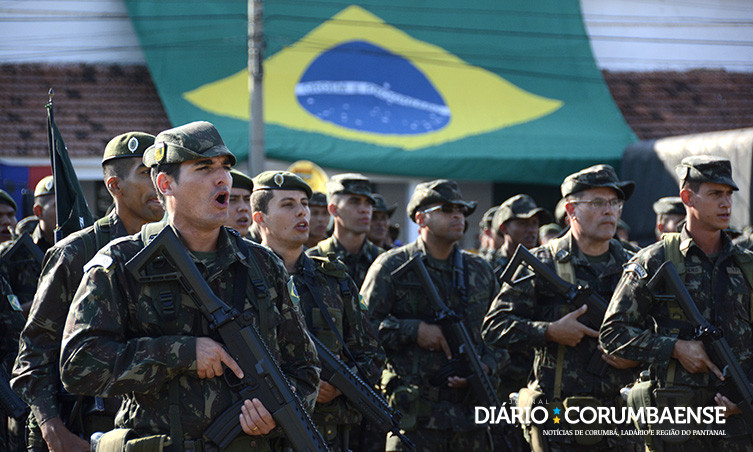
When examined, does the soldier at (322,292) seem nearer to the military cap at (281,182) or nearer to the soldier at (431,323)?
the military cap at (281,182)

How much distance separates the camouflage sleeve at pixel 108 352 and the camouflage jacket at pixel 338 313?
7.76 feet

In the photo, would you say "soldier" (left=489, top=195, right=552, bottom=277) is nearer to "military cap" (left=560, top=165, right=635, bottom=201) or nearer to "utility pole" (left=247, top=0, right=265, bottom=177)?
"military cap" (left=560, top=165, right=635, bottom=201)

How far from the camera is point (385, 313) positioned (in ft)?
22.8

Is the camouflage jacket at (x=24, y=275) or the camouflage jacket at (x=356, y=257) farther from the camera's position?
the camouflage jacket at (x=356, y=257)

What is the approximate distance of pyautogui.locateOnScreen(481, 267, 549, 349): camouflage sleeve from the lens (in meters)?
6.39

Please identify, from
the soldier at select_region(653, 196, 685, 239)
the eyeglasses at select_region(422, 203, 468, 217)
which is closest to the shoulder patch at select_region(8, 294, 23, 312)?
the eyeglasses at select_region(422, 203, 468, 217)

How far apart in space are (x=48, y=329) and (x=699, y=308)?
366 cm

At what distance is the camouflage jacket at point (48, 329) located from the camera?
4328 millimetres

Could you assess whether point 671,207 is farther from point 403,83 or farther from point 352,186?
point 403,83

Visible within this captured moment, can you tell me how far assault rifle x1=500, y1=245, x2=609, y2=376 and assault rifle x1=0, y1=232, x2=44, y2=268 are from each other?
352 centimetres

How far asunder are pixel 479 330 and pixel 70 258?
11.5ft

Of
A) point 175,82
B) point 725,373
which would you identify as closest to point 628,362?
point 725,373

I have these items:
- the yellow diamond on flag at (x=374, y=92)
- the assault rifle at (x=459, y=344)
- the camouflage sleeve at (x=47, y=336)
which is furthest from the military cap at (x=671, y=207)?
the yellow diamond on flag at (x=374, y=92)

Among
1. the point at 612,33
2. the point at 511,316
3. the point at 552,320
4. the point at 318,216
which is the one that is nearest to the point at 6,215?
the point at 318,216
